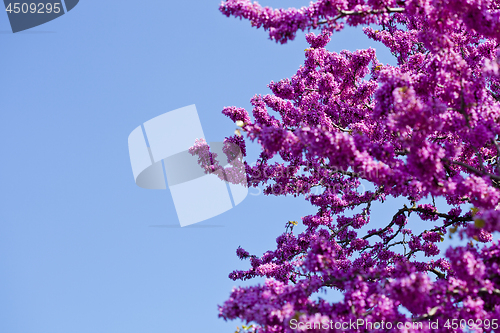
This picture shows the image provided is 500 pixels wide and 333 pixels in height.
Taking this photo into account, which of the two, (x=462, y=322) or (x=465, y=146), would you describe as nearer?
(x=462, y=322)

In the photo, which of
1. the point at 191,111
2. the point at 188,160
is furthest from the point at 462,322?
the point at 191,111

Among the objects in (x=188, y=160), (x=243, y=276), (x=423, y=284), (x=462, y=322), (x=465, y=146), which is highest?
(x=188, y=160)

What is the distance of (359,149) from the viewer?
4.61 metres

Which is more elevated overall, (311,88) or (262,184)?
(311,88)

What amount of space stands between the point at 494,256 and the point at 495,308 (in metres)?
0.65

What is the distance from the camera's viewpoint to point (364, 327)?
4.08 meters

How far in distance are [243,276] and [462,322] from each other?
6.60m

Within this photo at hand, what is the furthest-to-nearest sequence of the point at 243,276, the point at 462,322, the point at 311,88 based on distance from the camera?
the point at 243,276 → the point at 311,88 → the point at 462,322

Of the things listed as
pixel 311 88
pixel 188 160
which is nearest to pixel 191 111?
pixel 188 160

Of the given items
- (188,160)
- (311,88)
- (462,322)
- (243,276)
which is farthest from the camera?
(243,276)

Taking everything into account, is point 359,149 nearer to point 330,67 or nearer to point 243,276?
point 330,67

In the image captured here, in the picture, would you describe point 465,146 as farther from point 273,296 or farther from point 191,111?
point 191,111

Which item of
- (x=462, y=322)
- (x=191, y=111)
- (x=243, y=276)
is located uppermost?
(x=191, y=111)

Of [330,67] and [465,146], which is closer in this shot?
[465,146]
